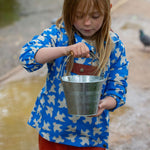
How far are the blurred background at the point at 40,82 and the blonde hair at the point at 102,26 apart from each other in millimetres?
1548

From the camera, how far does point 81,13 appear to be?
167 centimetres

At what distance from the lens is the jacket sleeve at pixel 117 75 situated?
188 centimetres

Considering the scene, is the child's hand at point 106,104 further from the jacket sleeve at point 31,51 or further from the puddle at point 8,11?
the puddle at point 8,11

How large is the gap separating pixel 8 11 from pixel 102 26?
9906mm

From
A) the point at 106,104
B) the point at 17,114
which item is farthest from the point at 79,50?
the point at 17,114

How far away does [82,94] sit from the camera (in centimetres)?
151

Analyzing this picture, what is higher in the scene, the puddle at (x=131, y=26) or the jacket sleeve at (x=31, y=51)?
the puddle at (x=131, y=26)

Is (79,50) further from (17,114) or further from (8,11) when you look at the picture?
(8,11)

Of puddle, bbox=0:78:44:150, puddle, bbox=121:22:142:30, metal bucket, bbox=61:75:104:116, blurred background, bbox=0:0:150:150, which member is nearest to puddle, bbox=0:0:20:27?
blurred background, bbox=0:0:150:150

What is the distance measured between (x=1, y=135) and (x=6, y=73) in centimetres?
232

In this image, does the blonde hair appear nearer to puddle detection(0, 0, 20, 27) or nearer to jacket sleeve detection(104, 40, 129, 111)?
jacket sleeve detection(104, 40, 129, 111)

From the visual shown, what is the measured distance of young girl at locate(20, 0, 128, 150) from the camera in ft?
5.63

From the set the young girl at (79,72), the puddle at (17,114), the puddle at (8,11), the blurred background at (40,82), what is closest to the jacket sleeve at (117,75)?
the young girl at (79,72)

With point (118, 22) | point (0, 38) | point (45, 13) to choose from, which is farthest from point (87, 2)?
point (45, 13)
